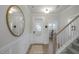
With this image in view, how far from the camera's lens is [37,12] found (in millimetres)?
1439

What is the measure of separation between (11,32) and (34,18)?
0.40 m

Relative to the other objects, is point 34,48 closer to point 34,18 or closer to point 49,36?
point 49,36

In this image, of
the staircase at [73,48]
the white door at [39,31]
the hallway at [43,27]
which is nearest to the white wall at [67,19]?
the hallway at [43,27]

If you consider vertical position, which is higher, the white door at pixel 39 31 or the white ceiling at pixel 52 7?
the white ceiling at pixel 52 7

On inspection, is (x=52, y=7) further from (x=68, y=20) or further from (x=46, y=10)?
(x=68, y=20)

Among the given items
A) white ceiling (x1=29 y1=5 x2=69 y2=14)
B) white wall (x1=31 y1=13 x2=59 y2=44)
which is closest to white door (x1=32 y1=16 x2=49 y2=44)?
white wall (x1=31 y1=13 x2=59 y2=44)

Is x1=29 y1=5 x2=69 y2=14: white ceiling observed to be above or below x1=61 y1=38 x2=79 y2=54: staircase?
above

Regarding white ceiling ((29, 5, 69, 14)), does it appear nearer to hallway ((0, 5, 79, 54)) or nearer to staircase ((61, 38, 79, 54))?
hallway ((0, 5, 79, 54))

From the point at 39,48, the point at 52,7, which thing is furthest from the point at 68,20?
Result: the point at 39,48

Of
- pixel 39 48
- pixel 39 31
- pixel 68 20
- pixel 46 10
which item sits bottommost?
pixel 39 48

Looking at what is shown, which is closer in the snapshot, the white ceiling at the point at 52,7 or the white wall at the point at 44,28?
the white ceiling at the point at 52,7

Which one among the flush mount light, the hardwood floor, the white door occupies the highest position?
the flush mount light

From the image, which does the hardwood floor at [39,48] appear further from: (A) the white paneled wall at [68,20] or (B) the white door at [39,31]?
(A) the white paneled wall at [68,20]
